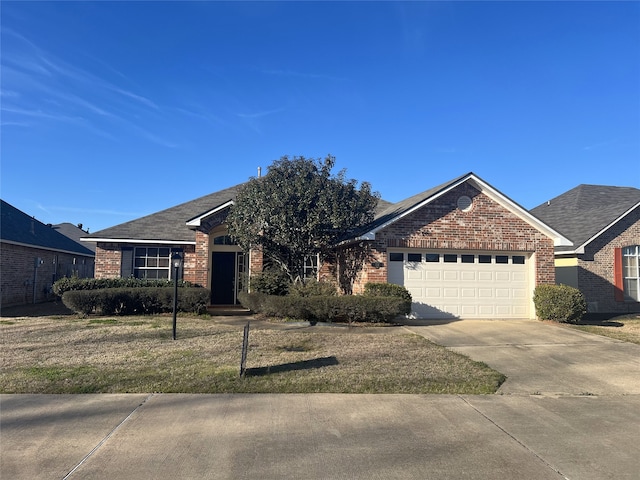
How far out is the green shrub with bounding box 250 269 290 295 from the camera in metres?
15.2

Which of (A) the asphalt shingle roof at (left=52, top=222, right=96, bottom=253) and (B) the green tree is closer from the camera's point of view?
(B) the green tree

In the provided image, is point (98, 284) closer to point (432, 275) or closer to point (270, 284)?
point (270, 284)

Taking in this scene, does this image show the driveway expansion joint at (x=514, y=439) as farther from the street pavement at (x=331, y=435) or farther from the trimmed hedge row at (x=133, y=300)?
the trimmed hedge row at (x=133, y=300)

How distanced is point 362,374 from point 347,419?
6.47 ft

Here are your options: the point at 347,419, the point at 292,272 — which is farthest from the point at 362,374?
the point at 292,272

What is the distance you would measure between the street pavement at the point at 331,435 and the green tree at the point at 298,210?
790 cm

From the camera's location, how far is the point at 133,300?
14.4m

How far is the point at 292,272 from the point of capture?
50.6 feet

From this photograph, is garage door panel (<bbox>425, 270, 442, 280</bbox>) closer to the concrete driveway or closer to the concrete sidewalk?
the concrete driveway

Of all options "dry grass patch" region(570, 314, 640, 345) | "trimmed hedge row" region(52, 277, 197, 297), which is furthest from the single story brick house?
"trimmed hedge row" region(52, 277, 197, 297)

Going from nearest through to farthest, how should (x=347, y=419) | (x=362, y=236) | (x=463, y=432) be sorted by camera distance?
(x=463, y=432) < (x=347, y=419) < (x=362, y=236)

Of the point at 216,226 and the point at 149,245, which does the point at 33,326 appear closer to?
the point at 149,245

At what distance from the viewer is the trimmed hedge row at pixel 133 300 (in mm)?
14008

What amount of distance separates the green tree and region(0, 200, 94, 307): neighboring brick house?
717 cm
